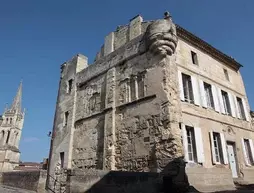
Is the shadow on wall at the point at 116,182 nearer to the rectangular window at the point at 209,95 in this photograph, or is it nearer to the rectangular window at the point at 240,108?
the rectangular window at the point at 209,95

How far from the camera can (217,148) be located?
9.72 meters

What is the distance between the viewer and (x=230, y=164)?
10109mm

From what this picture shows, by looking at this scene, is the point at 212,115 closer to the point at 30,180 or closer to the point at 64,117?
the point at 64,117

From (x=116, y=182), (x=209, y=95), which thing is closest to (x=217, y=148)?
(x=209, y=95)

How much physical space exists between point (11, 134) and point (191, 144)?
49.3 m

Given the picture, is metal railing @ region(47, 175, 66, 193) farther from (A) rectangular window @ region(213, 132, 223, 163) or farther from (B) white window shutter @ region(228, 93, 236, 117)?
(B) white window shutter @ region(228, 93, 236, 117)

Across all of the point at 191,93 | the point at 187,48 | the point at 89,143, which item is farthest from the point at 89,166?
the point at 187,48

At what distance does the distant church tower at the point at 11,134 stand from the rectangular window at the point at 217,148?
144ft

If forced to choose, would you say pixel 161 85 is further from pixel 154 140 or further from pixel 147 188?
pixel 147 188

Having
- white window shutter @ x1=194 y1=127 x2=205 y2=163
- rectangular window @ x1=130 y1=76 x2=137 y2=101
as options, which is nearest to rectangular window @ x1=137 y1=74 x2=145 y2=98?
rectangular window @ x1=130 y1=76 x2=137 y2=101

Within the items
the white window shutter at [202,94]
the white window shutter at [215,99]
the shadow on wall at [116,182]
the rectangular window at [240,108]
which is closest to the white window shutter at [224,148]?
the white window shutter at [215,99]

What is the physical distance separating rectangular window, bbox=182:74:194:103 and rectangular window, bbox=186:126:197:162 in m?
1.37

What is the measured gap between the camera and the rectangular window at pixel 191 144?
8500 mm

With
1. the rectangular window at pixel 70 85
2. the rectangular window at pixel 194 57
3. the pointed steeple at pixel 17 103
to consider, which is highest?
the pointed steeple at pixel 17 103
